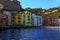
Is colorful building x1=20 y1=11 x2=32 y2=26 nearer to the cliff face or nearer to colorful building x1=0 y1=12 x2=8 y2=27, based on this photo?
the cliff face

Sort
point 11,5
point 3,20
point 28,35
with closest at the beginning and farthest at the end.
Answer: point 28,35
point 3,20
point 11,5

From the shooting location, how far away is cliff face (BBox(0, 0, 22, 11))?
1286 inches

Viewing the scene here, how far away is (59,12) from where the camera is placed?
130 feet

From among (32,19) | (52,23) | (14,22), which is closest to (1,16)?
(14,22)

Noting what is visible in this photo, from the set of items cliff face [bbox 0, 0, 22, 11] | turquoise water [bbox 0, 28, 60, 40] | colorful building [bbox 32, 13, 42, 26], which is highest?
cliff face [bbox 0, 0, 22, 11]

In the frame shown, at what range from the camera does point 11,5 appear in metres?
33.6

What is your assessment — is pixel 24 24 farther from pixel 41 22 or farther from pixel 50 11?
pixel 50 11

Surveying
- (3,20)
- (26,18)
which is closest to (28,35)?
(3,20)

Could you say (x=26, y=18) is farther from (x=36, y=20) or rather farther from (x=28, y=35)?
(x=28, y=35)

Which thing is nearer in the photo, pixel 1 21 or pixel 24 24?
pixel 1 21

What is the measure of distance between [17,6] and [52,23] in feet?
16.8

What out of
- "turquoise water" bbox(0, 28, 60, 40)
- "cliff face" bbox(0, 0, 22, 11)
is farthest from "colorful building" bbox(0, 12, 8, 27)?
"turquoise water" bbox(0, 28, 60, 40)

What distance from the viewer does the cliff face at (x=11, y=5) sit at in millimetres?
32656

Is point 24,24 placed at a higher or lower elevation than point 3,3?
lower
